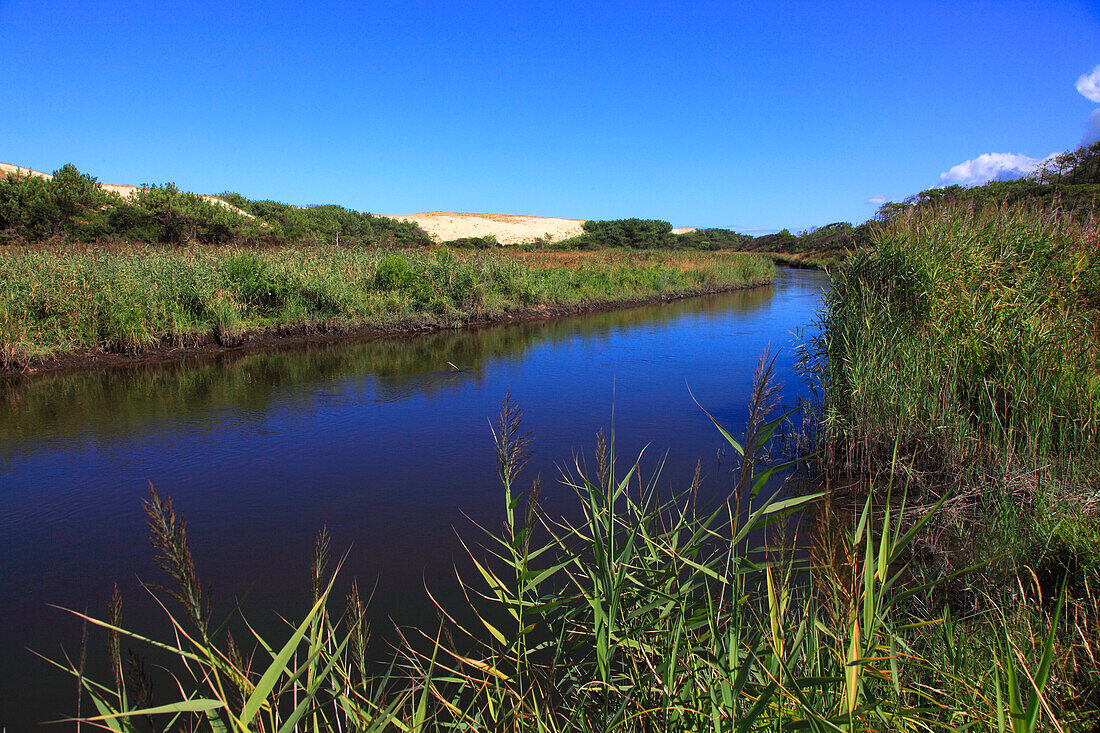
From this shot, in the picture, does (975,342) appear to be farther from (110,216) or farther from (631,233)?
(631,233)

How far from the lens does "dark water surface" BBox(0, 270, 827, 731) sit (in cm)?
430

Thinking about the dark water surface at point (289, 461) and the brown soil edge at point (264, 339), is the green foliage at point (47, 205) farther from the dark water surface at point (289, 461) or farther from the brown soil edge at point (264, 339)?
the dark water surface at point (289, 461)

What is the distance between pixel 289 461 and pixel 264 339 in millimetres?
8104

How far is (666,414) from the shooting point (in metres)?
8.73

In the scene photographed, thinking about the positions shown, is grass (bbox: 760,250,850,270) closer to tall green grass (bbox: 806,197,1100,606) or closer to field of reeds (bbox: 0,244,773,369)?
field of reeds (bbox: 0,244,773,369)

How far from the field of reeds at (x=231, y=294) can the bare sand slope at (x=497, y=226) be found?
47257 mm

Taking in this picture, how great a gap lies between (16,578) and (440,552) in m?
2.98

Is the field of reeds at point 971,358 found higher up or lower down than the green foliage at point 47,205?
lower down

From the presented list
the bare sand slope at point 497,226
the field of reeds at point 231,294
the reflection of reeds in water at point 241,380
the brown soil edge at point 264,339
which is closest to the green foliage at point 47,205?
the field of reeds at point 231,294

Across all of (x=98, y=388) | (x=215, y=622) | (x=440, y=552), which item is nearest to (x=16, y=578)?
(x=215, y=622)

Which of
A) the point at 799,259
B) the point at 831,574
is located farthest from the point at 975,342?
the point at 799,259

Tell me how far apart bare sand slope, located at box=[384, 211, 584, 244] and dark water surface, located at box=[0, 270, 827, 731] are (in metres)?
55.6

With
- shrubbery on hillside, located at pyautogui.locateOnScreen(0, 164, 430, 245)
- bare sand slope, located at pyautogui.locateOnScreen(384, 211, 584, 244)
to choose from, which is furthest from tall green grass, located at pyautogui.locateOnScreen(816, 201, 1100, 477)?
bare sand slope, located at pyautogui.locateOnScreen(384, 211, 584, 244)

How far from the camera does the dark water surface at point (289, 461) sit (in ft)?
14.1
